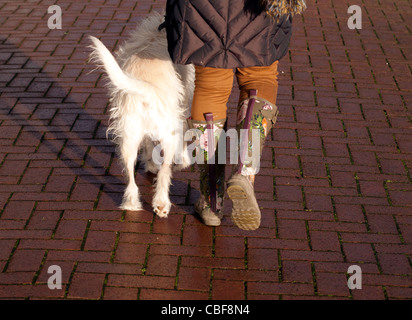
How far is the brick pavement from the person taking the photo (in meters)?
3.37

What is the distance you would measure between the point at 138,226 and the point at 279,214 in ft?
3.31

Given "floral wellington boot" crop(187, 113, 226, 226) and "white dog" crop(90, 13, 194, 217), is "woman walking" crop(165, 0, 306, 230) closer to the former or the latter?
"floral wellington boot" crop(187, 113, 226, 226)

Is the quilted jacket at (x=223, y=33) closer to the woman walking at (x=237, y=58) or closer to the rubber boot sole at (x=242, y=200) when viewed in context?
the woman walking at (x=237, y=58)

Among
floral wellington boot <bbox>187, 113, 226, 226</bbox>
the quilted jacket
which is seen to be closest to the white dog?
floral wellington boot <bbox>187, 113, 226, 226</bbox>

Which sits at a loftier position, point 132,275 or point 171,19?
point 171,19

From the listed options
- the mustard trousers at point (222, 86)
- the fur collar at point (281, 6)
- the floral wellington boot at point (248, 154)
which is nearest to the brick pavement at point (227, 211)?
the floral wellington boot at point (248, 154)

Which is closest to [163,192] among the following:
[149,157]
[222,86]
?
[149,157]

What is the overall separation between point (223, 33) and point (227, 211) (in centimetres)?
141

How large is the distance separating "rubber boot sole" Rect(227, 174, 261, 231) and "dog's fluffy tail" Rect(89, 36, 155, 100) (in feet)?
2.63

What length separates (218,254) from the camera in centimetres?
358

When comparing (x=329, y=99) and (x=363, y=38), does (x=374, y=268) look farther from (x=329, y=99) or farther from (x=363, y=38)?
(x=363, y=38)

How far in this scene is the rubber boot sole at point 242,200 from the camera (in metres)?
3.14

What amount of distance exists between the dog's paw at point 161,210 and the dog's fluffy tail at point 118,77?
0.82 m

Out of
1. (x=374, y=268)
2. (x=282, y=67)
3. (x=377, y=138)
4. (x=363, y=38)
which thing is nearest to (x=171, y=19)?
(x=374, y=268)
